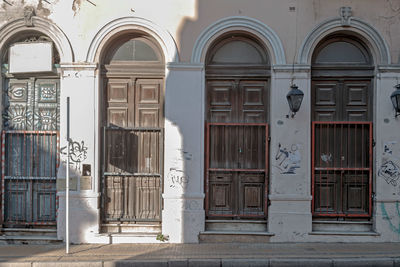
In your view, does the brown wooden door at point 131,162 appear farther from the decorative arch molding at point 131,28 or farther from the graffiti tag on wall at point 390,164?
the graffiti tag on wall at point 390,164

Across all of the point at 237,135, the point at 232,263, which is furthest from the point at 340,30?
the point at 232,263

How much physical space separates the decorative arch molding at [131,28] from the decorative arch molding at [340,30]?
2692 millimetres

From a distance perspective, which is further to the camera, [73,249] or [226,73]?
[226,73]

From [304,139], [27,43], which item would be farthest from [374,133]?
[27,43]

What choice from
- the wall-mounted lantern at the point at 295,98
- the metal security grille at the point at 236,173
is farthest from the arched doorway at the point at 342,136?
the metal security grille at the point at 236,173

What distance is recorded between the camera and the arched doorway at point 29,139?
27.3 feet

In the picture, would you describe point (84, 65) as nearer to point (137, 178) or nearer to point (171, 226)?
point (137, 178)

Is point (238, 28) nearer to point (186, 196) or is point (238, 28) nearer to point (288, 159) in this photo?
point (288, 159)

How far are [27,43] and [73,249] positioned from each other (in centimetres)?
445

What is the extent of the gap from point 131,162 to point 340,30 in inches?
206

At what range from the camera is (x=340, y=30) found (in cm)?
808

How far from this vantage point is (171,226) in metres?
8.01

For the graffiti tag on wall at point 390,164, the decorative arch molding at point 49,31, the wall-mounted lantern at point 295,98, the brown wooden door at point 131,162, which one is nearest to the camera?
the wall-mounted lantern at point 295,98

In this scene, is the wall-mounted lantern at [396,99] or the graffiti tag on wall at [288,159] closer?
the wall-mounted lantern at [396,99]
